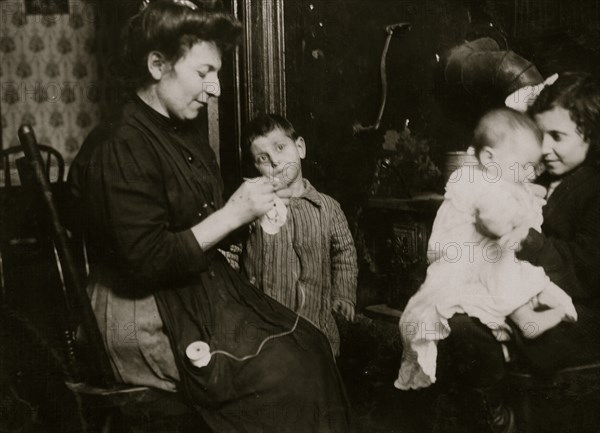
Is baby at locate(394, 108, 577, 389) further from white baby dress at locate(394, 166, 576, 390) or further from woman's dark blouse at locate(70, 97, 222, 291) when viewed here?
woman's dark blouse at locate(70, 97, 222, 291)

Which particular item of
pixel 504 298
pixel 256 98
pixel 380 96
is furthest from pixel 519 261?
pixel 256 98

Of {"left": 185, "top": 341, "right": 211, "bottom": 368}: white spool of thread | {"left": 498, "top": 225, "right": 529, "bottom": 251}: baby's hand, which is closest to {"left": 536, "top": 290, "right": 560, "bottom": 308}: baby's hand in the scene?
{"left": 498, "top": 225, "right": 529, "bottom": 251}: baby's hand

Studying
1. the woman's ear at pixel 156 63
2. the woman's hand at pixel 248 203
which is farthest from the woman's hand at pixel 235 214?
the woman's ear at pixel 156 63

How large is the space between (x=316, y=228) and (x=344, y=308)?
0.26 meters

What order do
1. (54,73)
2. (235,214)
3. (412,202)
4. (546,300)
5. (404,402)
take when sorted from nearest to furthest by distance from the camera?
(235,214) → (546,300) → (404,402) → (412,202) → (54,73)

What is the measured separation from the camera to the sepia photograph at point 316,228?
5.11 feet

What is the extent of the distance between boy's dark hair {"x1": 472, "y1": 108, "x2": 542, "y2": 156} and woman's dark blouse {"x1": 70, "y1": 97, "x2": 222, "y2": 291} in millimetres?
775

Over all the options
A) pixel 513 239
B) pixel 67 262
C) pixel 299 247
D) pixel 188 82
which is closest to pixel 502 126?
pixel 513 239

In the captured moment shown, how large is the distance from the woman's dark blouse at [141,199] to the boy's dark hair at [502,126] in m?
0.77

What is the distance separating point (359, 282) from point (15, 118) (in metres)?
2.78

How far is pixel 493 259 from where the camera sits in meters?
1.74

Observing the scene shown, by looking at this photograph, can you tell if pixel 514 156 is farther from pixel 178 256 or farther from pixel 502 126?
pixel 178 256

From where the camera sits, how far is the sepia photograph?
1.56 m

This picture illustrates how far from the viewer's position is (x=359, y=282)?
2.13 metres
